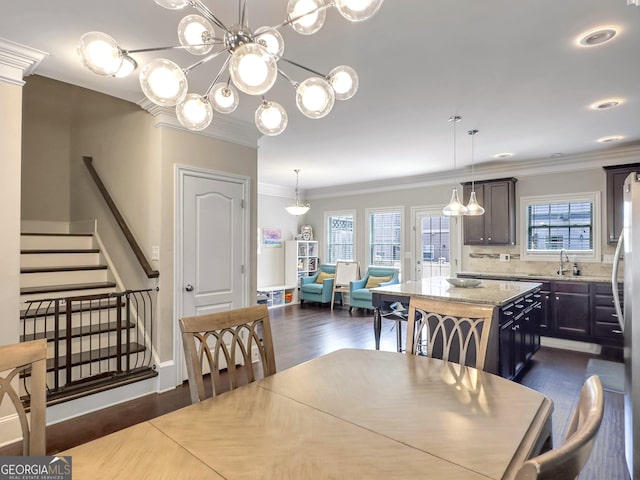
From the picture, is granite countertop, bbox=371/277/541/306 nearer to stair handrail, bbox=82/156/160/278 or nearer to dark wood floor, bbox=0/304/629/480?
dark wood floor, bbox=0/304/629/480

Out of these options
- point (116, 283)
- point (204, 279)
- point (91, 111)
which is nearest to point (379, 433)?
point (204, 279)

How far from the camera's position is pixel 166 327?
11.0ft

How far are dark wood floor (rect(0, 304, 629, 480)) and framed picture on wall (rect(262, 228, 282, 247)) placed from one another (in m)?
1.90

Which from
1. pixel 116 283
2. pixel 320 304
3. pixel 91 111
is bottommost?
pixel 320 304

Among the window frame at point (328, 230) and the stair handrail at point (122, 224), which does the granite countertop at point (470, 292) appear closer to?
the stair handrail at point (122, 224)

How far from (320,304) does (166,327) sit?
4841mm

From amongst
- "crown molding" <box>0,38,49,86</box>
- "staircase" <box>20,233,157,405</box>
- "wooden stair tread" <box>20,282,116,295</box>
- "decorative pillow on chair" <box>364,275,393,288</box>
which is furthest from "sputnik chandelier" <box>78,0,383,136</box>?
"decorative pillow on chair" <box>364,275,393,288</box>

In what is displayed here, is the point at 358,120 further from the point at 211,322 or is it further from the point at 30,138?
the point at 30,138

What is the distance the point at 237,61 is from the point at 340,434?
120 centimetres

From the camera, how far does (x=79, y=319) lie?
3.41 meters

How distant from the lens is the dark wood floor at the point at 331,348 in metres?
2.39

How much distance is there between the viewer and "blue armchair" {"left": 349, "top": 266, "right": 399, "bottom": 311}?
6.82 meters

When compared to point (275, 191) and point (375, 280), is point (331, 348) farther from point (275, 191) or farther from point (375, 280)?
point (275, 191)

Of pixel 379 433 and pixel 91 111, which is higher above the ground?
pixel 91 111
